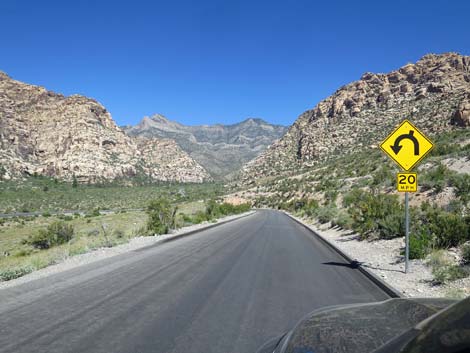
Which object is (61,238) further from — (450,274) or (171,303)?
(450,274)

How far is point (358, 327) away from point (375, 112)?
108 metres

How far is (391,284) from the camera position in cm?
830

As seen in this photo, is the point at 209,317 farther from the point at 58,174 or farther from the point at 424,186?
the point at 58,174

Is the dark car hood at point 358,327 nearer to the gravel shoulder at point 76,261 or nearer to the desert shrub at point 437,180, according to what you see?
the gravel shoulder at point 76,261

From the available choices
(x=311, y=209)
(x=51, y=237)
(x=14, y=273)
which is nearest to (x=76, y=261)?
(x=14, y=273)

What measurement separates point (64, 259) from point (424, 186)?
20051 mm

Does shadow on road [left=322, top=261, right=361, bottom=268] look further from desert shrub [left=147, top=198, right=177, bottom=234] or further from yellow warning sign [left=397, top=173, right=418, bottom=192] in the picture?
desert shrub [left=147, top=198, right=177, bottom=234]

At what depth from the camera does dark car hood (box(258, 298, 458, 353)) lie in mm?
2826

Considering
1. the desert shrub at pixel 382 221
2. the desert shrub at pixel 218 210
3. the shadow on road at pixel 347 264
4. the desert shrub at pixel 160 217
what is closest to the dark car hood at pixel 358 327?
the shadow on road at pixel 347 264

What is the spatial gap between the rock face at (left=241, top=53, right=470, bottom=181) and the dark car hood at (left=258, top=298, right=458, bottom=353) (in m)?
59.7

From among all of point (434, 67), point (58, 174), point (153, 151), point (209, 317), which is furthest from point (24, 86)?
point (209, 317)

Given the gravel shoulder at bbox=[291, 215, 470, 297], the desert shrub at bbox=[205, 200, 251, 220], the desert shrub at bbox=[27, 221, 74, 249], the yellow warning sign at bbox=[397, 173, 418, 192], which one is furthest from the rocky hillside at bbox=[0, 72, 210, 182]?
the yellow warning sign at bbox=[397, 173, 418, 192]

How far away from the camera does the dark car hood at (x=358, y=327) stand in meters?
2.83

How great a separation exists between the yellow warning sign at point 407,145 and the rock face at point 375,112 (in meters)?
53.0
